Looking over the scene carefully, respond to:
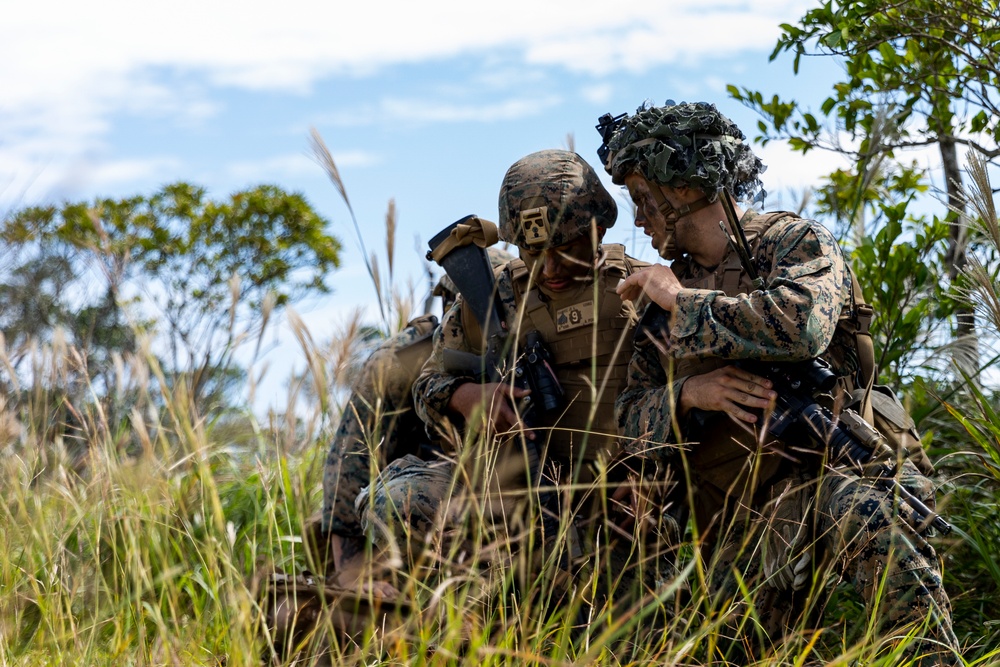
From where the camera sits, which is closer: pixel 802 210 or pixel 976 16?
pixel 802 210

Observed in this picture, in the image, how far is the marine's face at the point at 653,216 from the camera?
323cm

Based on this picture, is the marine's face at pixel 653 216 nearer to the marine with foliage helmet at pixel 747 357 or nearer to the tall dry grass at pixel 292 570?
the marine with foliage helmet at pixel 747 357

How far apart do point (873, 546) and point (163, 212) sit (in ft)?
34.0

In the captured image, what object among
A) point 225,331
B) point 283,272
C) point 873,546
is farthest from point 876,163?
point 283,272

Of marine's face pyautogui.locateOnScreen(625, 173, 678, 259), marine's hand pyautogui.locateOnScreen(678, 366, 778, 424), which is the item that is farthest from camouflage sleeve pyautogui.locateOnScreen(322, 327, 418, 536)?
marine's hand pyautogui.locateOnScreen(678, 366, 778, 424)

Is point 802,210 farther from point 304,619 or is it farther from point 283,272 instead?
point 283,272

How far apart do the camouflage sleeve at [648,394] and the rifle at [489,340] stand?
0.24m

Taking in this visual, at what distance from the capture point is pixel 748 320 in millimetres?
2836

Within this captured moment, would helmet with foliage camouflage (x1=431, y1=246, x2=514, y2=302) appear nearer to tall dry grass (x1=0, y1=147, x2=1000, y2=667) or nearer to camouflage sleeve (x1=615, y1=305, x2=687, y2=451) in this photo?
tall dry grass (x1=0, y1=147, x2=1000, y2=667)

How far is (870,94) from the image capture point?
15.8ft

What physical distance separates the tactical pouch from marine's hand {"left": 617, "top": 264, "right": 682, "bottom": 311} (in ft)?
1.99

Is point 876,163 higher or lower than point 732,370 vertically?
higher

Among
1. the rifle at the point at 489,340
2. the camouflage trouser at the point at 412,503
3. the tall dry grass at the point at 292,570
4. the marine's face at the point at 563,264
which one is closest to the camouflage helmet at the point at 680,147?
the marine's face at the point at 563,264

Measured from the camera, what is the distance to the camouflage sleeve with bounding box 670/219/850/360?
280 centimetres
